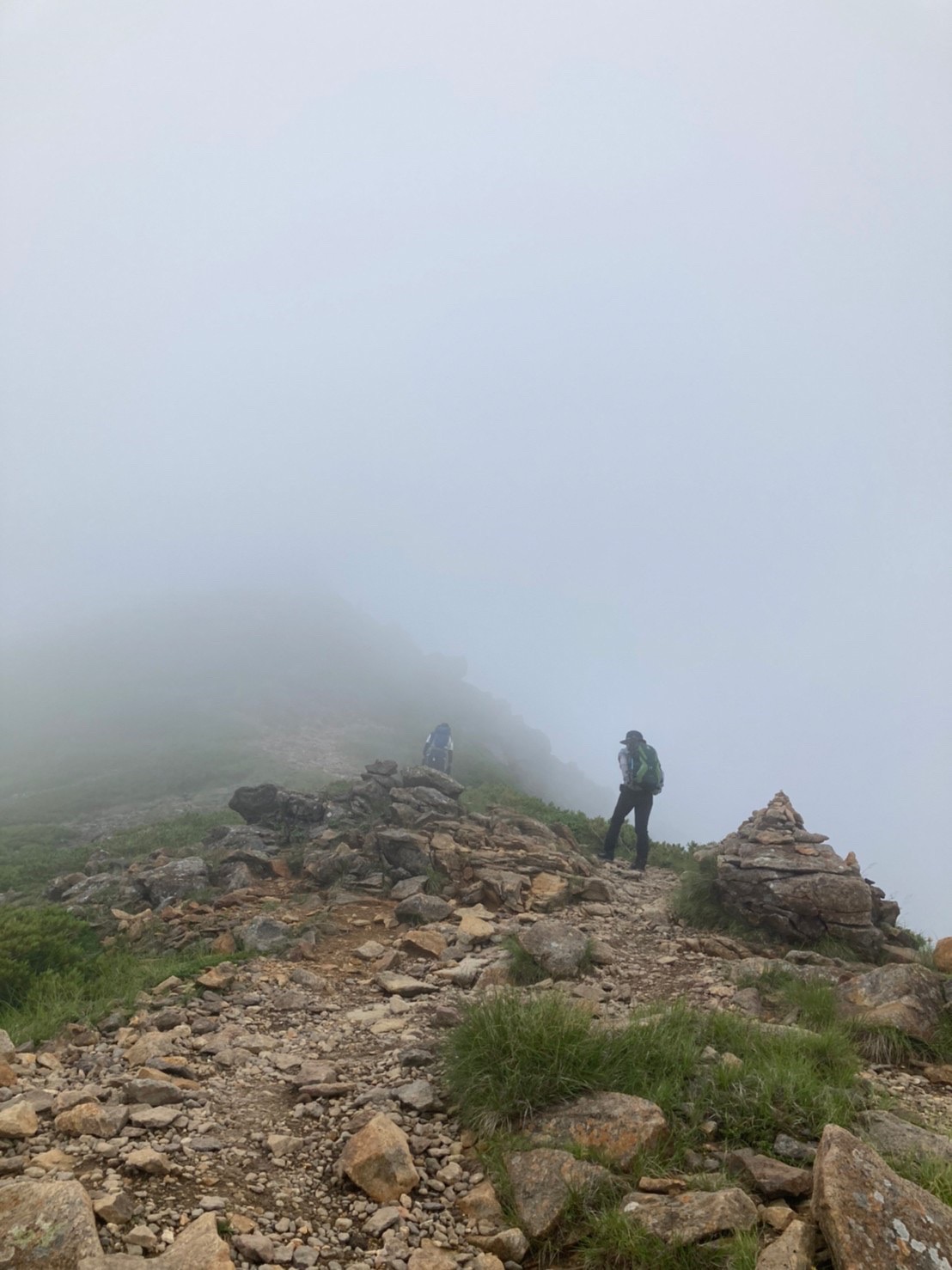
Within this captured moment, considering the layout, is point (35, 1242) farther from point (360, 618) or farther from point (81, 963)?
point (360, 618)

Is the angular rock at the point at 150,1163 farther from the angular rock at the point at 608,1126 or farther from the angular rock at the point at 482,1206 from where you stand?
the angular rock at the point at 608,1126

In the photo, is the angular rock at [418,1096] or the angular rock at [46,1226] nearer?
the angular rock at [46,1226]

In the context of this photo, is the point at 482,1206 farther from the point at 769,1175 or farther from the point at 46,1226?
the point at 46,1226

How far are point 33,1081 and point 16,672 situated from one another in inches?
3900

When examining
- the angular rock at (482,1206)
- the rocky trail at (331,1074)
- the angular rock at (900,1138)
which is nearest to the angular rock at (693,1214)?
the rocky trail at (331,1074)

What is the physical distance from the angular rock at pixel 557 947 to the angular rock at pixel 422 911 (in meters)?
2.13

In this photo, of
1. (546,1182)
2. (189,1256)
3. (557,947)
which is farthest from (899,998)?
(189,1256)

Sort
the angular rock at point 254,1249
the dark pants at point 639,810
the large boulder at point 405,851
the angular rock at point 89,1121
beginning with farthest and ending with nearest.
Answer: the dark pants at point 639,810, the large boulder at point 405,851, the angular rock at point 89,1121, the angular rock at point 254,1249

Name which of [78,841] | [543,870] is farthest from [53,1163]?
[78,841]

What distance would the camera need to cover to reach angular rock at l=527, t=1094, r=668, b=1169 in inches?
204

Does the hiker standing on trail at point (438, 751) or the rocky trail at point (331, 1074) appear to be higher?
the rocky trail at point (331, 1074)

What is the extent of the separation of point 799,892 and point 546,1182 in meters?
8.92

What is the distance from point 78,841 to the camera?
30.8m

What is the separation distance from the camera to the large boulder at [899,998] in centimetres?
771
